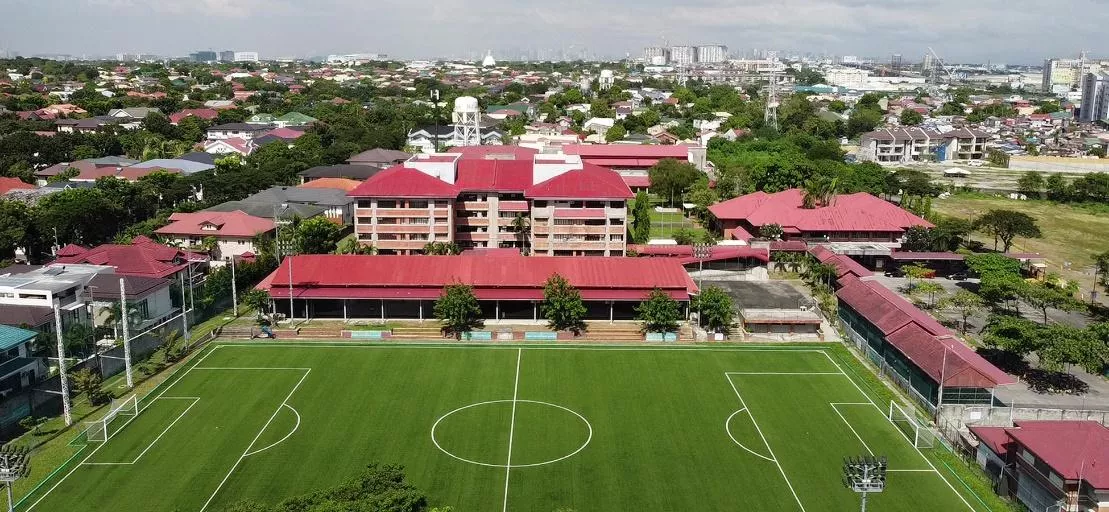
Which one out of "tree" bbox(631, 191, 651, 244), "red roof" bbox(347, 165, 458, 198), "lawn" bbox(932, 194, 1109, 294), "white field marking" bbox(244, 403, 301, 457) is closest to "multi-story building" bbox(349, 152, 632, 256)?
"red roof" bbox(347, 165, 458, 198)

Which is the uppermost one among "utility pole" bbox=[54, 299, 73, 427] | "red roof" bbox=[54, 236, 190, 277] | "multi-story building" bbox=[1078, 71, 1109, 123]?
"multi-story building" bbox=[1078, 71, 1109, 123]

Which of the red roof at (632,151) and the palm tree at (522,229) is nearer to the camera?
the palm tree at (522,229)

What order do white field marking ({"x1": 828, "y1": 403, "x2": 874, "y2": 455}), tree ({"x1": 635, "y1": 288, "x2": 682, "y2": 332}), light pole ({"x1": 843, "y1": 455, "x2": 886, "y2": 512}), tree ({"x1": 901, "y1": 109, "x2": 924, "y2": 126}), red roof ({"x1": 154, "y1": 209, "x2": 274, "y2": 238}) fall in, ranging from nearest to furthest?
light pole ({"x1": 843, "y1": 455, "x2": 886, "y2": 512}) → white field marking ({"x1": 828, "y1": 403, "x2": 874, "y2": 455}) → tree ({"x1": 635, "y1": 288, "x2": 682, "y2": 332}) → red roof ({"x1": 154, "y1": 209, "x2": 274, "y2": 238}) → tree ({"x1": 901, "y1": 109, "x2": 924, "y2": 126})

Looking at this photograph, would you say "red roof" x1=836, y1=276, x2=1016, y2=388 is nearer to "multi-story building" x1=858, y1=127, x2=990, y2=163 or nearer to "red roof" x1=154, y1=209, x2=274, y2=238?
"red roof" x1=154, y1=209, x2=274, y2=238

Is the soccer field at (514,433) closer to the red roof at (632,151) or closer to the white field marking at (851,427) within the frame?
the white field marking at (851,427)

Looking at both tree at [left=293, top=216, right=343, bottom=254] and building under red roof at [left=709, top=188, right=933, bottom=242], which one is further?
building under red roof at [left=709, top=188, right=933, bottom=242]

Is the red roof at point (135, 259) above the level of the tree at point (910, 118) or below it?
below

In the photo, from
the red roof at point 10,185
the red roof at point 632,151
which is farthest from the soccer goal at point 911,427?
the red roof at point 10,185

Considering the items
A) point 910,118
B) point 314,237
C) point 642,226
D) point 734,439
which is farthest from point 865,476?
point 910,118
